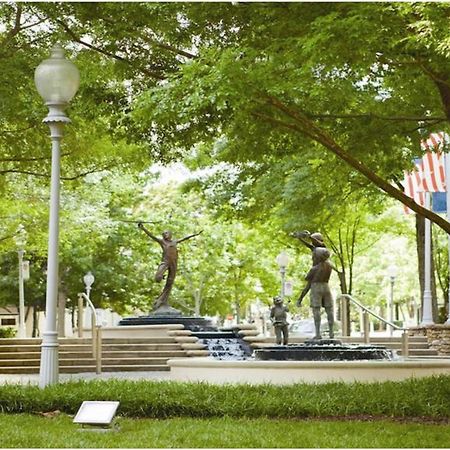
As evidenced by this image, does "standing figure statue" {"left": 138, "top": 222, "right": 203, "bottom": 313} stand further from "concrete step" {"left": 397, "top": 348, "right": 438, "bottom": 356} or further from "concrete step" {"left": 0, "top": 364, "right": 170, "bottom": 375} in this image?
"concrete step" {"left": 397, "top": 348, "right": 438, "bottom": 356}

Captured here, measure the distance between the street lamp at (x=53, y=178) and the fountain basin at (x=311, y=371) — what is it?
305cm

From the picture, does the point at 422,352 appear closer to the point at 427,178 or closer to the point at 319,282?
the point at 427,178

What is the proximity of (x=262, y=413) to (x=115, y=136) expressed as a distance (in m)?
6.67

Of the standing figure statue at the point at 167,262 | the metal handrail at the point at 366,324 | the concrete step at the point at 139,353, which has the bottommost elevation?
the concrete step at the point at 139,353

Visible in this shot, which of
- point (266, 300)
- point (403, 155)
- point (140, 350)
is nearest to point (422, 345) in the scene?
point (140, 350)

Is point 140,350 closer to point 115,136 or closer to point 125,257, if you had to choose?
point 115,136

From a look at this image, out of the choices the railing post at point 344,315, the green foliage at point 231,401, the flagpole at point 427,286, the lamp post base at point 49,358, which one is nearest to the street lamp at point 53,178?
the lamp post base at point 49,358

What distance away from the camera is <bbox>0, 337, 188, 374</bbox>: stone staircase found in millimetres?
23172

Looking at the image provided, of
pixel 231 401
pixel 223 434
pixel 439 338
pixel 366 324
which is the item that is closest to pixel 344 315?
pixel 366 324

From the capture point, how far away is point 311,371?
49.2 ft

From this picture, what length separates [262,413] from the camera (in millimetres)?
11320

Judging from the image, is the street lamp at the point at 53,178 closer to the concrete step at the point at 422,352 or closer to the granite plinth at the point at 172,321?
the granite plinth at the point at 172,321

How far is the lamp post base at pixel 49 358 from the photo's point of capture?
39.9 ft

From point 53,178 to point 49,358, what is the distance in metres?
2.29
